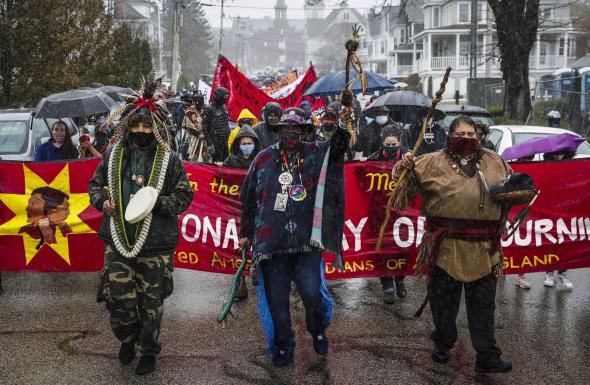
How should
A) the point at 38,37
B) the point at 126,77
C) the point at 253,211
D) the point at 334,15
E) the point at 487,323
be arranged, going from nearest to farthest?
the point at 487,323 → the point at 253,211 → the point at 38,37 → the point at 126,77 → the point at 334,15

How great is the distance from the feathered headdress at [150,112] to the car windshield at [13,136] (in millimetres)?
7017

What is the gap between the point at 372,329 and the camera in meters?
6.61

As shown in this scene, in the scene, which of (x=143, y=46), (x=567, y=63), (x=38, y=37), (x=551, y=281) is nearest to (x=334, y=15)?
(x=567, y=63)

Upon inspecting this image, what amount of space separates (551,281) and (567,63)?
55.3 metres

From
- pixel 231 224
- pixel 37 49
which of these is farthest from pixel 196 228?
pixel 37 49

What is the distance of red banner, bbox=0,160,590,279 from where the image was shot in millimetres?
7324

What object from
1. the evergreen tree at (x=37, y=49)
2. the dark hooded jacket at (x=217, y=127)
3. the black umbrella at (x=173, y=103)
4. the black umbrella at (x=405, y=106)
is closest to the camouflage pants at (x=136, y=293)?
the black umbrella at (x=405, y=106)

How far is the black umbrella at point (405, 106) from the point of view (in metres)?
10.9

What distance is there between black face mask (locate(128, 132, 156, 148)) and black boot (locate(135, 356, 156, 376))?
1.44m

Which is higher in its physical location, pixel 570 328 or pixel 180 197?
pixel 180 197

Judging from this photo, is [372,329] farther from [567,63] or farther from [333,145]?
[567,63]

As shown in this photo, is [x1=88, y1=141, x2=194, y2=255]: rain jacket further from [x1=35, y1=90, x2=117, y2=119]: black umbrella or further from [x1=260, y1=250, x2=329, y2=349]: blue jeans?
[x1=35, y1=90, x2=117, y2=119]: black umbrella

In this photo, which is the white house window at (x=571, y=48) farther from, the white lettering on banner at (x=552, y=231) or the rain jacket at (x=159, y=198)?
the rain jacket at (x=159, y=198)

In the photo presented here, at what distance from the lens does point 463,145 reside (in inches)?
213
